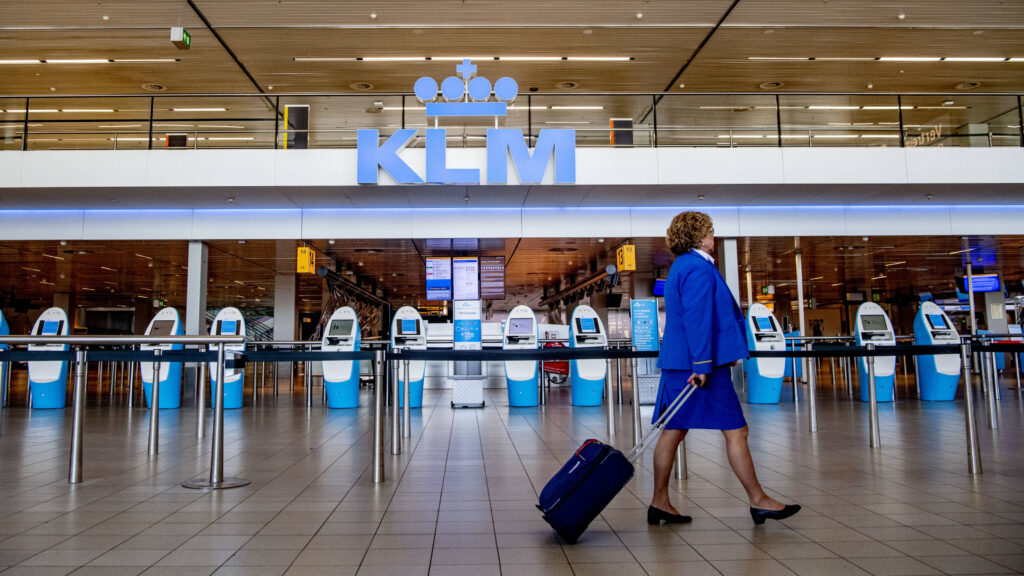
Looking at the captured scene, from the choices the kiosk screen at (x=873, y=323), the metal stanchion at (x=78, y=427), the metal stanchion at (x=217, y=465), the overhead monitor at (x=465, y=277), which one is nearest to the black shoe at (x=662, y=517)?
the metal stanchion at (x=217, y=465)

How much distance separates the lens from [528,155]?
9.38 meters

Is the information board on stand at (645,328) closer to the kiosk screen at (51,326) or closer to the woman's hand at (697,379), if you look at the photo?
the woman's hand at (697,379)

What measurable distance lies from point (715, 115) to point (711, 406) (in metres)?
12.7

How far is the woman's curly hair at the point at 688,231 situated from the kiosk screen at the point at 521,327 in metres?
7.25

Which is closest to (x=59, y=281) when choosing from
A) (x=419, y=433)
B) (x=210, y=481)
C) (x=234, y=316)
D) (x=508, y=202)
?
(x=234, y=316)

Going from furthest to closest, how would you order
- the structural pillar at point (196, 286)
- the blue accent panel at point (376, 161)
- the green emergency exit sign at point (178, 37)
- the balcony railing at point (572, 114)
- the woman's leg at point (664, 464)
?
the balcony railing at point (572, 114)
the structural pillar at point (196, 286)
the blue accent panel at point (376, 161)
the green emergency exit sign at point (178, 37)
the woman's leg at point (664, 464)

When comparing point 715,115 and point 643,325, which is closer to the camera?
point 643,325

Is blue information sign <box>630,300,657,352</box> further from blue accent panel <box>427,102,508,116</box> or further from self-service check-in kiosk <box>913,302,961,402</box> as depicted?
self-service check-in kiosk <box>913,302,961,402</box>

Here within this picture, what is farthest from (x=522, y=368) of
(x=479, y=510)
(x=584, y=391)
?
(x=479, y=510)

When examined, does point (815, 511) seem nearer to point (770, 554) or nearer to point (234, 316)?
point (770, 554)

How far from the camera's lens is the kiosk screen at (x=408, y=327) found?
10688 millimetres

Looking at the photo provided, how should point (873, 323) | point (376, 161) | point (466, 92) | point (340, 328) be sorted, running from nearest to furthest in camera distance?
point (376, 161), point (466, 92), point (873, 323), point (340, 328)

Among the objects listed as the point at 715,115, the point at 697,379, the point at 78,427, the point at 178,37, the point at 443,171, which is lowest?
the point at 78,427

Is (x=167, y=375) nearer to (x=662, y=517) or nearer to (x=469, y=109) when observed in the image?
(x=469, y=109)
